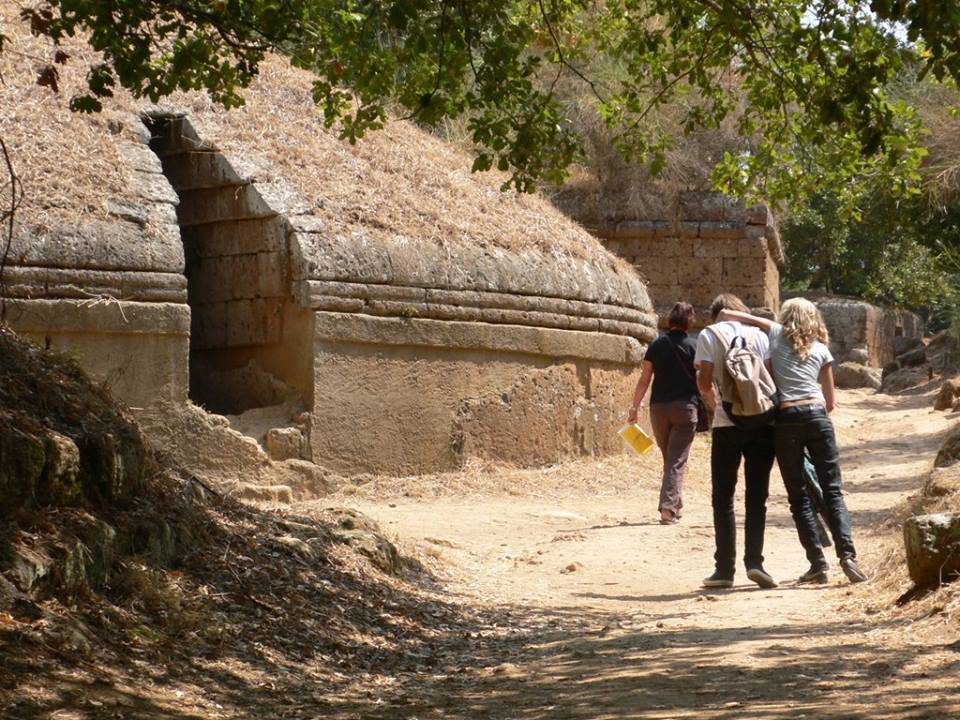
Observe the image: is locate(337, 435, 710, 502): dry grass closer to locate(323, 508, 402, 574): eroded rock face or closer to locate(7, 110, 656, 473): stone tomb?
locate(7, 110, 656, 473): stone tomb

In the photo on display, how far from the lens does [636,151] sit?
8.34 m

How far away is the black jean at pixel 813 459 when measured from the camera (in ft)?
24.4

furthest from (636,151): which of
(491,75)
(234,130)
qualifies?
(234,130)

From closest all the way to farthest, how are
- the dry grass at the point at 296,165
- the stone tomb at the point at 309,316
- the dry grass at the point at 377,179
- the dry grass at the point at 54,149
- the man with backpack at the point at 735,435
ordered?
the man with backpack at the point at 735,435 < the stone tomb at the point at 309,316 < the dry grass at the point at 54,149 < the dry grass at the point at 296,165 < the dry grass at the point at 377,179

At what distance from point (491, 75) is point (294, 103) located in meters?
8.03

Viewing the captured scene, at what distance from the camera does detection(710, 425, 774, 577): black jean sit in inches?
301

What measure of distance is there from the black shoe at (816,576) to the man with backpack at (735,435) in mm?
182

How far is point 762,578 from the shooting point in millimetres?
7547

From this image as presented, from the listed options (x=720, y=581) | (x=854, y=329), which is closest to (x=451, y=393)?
(x=720, y=581)

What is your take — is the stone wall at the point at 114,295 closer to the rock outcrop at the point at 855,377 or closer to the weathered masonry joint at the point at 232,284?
the weathered masonry joint at the point at 232,284

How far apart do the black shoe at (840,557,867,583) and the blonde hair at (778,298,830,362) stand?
1.12 meters

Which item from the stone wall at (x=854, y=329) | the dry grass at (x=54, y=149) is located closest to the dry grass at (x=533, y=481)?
the dry grass at (x=54, y=149)

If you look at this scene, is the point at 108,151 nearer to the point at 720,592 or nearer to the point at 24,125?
the point at 24,125

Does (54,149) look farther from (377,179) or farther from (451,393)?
(451,393)
